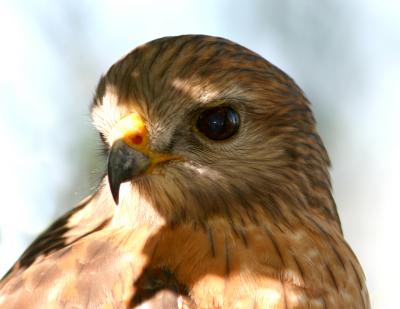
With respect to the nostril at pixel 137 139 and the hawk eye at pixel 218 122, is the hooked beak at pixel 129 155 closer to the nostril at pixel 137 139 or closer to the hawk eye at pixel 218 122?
the nostril at pixel 137 139

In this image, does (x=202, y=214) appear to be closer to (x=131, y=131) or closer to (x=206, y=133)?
(x=206, y=133)

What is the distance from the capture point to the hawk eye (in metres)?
4.74

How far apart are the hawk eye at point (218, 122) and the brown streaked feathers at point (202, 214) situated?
0.03 m

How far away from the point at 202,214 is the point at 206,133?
393mm

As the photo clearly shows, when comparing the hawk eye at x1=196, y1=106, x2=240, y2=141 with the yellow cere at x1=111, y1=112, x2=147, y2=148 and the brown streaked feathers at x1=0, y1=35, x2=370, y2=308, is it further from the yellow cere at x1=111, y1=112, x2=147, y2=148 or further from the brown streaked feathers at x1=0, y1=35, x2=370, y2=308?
the yellow cere at x1=111, y1=112, x2=147, y2=148

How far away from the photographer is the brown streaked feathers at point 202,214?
4324 millimetres

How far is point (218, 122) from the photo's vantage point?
476 centimetres

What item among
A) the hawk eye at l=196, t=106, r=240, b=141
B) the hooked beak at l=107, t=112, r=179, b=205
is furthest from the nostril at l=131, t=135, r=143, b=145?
the hawk eye at l=196, t=106, r=240, b=141

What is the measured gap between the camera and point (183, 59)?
482cm

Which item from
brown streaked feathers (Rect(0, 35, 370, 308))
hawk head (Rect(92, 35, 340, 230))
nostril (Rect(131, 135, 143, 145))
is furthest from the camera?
hawk head (Rect(92, 35, 340, 230))

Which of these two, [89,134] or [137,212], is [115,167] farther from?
[89,134]

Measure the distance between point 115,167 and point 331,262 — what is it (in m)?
1.17

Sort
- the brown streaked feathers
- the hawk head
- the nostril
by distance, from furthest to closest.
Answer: the hawk head → the nostril → the brown streaked feathers

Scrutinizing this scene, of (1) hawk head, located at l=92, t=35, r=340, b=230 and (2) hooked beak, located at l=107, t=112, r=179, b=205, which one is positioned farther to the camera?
(1) hawk head, located at l=92, t=35, r=340, b=230
